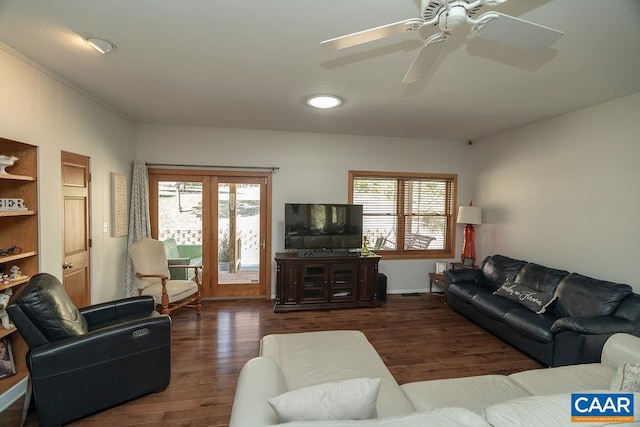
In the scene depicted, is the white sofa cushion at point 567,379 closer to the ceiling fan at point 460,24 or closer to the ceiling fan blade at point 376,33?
the ceiling fan at point 460,24

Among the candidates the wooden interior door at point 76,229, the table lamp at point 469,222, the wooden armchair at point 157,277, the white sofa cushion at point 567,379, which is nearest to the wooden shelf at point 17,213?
the wooden interior door at point 76,229

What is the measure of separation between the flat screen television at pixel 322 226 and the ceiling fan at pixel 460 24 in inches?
120

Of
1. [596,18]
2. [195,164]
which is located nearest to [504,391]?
[596,18]

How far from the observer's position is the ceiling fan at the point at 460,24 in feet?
4.19

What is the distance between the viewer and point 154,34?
1952mm

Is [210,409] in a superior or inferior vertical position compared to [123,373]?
inferior

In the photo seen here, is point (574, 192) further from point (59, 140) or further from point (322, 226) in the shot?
point (59, 140)

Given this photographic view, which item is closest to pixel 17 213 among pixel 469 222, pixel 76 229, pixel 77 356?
pixel 76 229

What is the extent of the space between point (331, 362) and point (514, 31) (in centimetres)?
213

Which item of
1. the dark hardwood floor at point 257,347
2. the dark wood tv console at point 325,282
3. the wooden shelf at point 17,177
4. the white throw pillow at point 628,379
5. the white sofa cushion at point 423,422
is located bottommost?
the dark hardwood floor at point 257,347

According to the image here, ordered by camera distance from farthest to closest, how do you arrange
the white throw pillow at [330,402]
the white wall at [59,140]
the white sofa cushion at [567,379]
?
Answer: the white wall at [59,140] → the white sofa cushion at [567,379] → the white throw pillow at [330,402]

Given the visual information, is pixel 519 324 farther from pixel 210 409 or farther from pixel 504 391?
pixel 210 409

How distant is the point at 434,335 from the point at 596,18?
310 centimetres

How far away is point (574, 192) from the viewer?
3432mm
